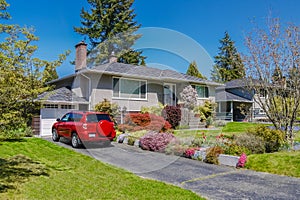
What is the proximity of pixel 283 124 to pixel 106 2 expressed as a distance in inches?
1356

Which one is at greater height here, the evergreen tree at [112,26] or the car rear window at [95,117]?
the evergreen tree at [112,26]

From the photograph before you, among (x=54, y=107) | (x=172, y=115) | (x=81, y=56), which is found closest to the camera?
(x=54, y=107)

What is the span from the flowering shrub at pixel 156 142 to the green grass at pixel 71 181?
314 cm

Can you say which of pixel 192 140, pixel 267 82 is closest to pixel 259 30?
pixel 267 82

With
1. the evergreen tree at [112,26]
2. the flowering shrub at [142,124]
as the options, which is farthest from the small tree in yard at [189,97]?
the evergreen tree at [112,26]

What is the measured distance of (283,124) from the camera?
11141 millimetres

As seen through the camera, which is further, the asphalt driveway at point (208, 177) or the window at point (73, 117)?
the window at point (73, 117)

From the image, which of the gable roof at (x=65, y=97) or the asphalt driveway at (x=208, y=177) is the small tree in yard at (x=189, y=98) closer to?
the gable roof at (x=65, y=97)

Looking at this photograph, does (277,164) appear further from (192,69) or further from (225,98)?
(225,98)

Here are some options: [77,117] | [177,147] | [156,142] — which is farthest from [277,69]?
[77,117]

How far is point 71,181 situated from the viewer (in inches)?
237

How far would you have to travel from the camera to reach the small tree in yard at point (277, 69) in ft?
35.4

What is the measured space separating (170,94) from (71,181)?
17.5 meters

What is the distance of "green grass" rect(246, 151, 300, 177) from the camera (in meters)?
7.27
